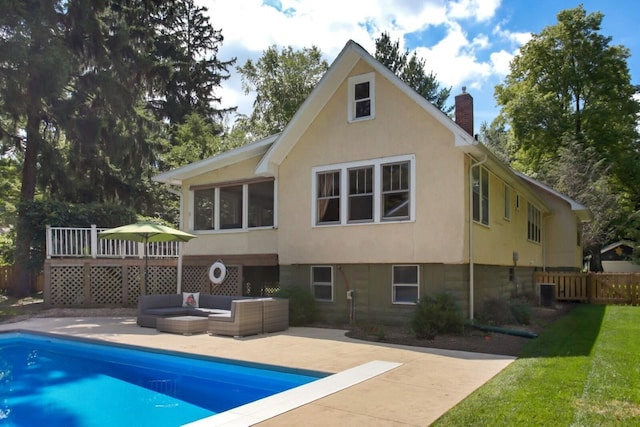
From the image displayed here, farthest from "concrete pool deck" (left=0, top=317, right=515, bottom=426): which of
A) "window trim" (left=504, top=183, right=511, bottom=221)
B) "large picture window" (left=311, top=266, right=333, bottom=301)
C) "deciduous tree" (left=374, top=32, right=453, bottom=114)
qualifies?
"deciduous tree" (left=374, top=32, right=453, bottom=114)

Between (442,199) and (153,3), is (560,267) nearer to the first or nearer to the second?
(442,199)

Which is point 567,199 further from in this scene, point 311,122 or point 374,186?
point 311,122

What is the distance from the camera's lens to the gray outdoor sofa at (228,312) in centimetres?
1031

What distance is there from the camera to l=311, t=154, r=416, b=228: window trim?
11492 mm

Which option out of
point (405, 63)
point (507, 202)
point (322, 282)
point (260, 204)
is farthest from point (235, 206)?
point (405, 63)

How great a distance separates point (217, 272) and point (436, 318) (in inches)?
279

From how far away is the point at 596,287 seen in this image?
1892cm

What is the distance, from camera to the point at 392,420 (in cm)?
486

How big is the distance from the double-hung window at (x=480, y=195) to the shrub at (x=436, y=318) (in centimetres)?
245

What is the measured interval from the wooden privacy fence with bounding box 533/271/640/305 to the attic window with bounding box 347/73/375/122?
11724mm

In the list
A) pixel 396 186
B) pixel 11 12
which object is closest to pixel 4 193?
pixel 11 12

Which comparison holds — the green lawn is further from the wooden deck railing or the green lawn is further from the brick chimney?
the wooden deck railing

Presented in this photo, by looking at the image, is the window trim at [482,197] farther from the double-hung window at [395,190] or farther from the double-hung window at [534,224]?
the double-hung window at [534,224]

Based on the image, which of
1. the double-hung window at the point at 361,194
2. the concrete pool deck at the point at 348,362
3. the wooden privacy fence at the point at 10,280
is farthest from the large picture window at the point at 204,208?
the wooden privacy fence at the point at 10,280
